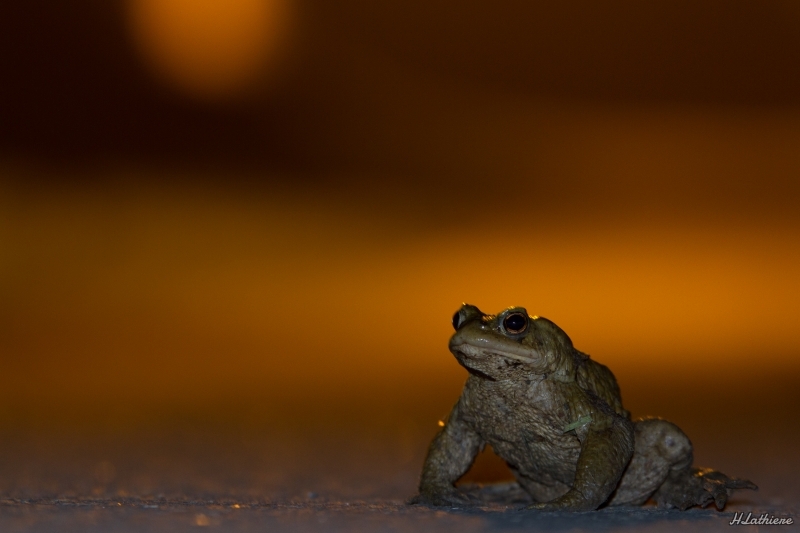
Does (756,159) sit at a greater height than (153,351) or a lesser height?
greater

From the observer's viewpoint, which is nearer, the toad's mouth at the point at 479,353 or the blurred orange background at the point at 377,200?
the toad's mouth at the point at 479,353

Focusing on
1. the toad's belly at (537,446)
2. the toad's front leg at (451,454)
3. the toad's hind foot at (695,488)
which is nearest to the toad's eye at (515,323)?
the toad's belly at (537,446)

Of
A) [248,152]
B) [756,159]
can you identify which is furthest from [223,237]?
[756,159]

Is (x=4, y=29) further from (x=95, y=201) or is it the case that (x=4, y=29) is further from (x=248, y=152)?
(x=95, y=201)

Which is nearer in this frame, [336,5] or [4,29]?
[4,29]

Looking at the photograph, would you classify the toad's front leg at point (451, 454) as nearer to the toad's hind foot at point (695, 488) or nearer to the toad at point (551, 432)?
the toad at point (551, 432)

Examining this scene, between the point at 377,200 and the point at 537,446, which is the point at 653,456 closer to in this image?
the point at 537,446

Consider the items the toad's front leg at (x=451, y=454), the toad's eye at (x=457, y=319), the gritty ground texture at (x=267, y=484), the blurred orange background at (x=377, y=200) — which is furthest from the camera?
the blurred orange background at (x=377, y=200)

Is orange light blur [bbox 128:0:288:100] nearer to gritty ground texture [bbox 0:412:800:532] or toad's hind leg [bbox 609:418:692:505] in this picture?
gritty ground texture [bbox 0:412:800:532]
